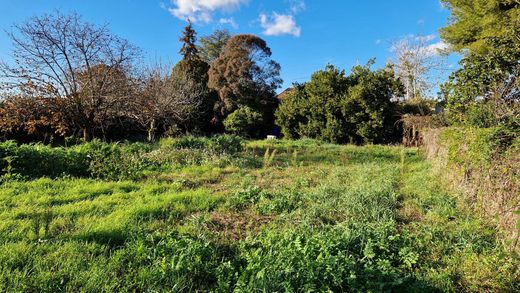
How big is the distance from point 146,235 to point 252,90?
16947 millimetres

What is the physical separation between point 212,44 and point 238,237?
29.6 m

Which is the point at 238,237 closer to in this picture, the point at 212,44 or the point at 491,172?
the point at 491,172

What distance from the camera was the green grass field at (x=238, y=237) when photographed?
87.4 inches

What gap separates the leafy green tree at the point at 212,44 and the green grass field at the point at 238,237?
2615 cm

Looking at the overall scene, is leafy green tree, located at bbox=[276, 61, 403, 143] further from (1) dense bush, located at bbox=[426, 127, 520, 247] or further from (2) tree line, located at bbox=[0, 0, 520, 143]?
(1) dense bush, located at bbox=[426, 127, 520, 247]

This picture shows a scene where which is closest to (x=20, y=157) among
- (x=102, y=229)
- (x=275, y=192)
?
(x=102, y=229)

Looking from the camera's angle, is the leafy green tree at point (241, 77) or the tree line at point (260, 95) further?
the leafy green tree at point (241, 77)

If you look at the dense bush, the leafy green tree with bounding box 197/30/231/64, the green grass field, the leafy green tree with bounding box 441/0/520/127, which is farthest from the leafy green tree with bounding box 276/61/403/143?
the leafy green tree with bounding box 197/30/231/64

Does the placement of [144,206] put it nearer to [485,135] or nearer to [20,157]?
[20,157]

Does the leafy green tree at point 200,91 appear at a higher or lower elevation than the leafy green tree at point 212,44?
lower

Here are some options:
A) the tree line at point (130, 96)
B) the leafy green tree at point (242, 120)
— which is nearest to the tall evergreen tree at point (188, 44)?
→ the tree line at point (130, 96)

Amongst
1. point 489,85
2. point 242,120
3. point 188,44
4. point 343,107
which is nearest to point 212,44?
point 188,44

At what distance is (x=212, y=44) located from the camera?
97.7ft

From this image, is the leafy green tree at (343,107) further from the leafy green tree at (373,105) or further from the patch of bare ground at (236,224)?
the patch of bare ground at (236,224)
